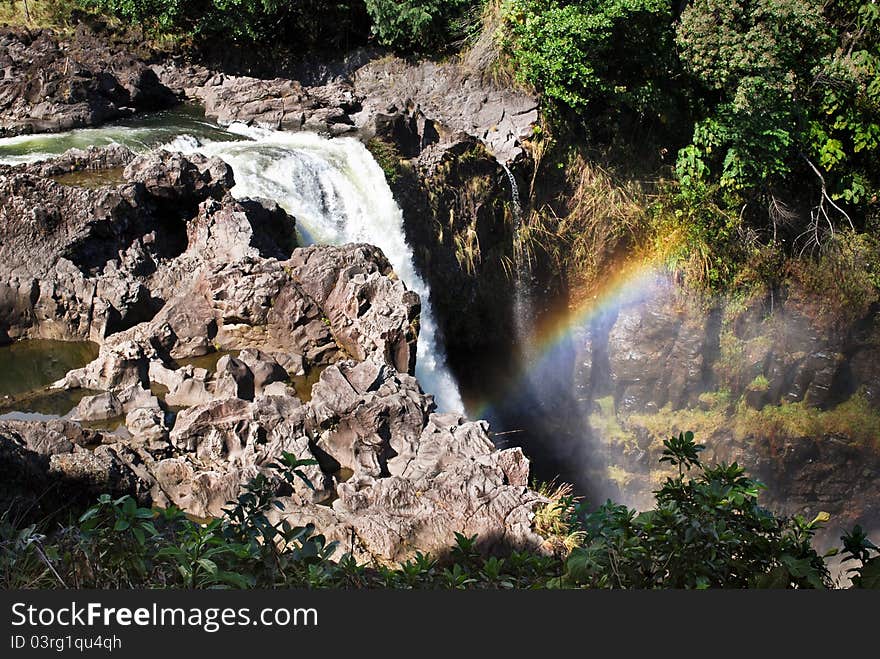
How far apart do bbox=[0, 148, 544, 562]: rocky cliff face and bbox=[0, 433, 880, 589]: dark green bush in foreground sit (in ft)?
9.49

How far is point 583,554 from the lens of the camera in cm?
396

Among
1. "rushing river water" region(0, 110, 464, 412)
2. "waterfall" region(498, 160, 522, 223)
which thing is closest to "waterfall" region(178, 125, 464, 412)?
"rushing river water" region(0, 110, 464, 412)

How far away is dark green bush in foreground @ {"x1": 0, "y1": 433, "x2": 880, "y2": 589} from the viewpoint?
378cm

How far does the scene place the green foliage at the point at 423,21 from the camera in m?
19.4

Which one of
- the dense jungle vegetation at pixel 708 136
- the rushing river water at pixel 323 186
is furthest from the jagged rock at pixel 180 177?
the dense jungle vegetation at pixel 708 136

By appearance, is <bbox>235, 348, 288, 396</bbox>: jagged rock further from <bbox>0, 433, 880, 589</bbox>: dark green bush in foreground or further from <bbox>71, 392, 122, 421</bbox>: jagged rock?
<bbox>0, 433, 880, 589</bbox>: dark green bush in foreground

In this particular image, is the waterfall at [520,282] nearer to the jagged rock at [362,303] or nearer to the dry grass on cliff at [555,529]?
the jagged rock at [362,303]

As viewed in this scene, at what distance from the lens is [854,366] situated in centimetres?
1734

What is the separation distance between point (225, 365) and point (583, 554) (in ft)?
21.5

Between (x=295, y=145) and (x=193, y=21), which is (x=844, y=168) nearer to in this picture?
(x=295, y=145)

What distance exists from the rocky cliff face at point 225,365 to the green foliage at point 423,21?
9.06m

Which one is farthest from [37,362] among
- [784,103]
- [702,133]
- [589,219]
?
[784,103]

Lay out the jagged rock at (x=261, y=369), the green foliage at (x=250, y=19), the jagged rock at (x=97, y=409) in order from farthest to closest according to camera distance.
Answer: the green foliage at (x=250, y=19) → the jagged rock at (x=261, y=369) → the jagged rock at (x=97, y=409)

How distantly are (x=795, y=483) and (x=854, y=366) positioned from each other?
9.28ft
